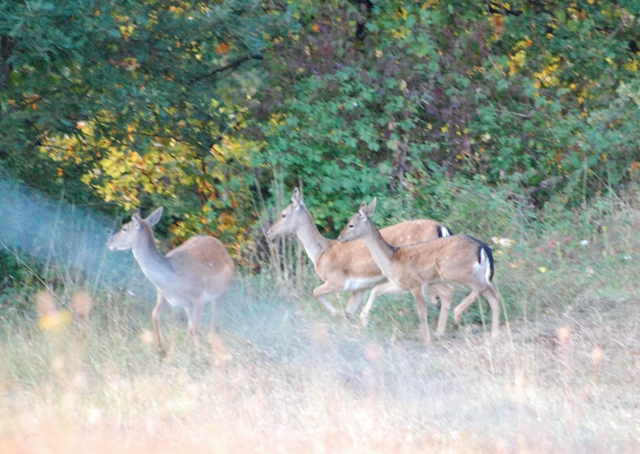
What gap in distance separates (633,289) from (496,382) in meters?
2.52

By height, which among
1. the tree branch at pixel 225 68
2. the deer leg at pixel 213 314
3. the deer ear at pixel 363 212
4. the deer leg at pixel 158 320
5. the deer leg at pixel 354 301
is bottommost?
the deer leg at pixel 354 301

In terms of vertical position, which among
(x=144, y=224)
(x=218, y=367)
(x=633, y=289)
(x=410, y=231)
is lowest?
(x=633, y=289)

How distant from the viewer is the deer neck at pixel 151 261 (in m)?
8.89

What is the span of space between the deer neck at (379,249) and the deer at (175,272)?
1.44 metres

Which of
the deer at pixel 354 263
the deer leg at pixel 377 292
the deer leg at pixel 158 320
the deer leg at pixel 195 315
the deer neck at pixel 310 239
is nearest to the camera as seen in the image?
the deer leg at pixel 158 320

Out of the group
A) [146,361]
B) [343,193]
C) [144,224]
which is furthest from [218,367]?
[343,193]

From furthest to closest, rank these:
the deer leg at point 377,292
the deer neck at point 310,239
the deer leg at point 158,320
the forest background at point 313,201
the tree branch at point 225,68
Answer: the tree branch at point 225,68 < the deer neck at point 310,239 < the deer leg at point 377,292 < the deer leg at point 158,320 < the forest background at point 313,201

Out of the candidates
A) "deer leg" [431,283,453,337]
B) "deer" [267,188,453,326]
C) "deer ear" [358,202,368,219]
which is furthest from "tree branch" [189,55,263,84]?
"deer leg" [431,283,453,337]

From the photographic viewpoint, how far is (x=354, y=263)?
34.6 feet

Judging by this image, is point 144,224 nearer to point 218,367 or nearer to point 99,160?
point 218,367

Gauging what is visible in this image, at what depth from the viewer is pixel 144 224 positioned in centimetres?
921

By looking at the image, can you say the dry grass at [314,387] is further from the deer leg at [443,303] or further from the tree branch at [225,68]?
the tree branch at [225,68]

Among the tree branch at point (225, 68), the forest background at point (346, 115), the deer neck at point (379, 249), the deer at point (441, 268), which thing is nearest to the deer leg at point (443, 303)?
the deer at point (441, 268)

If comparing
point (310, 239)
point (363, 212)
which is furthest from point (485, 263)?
point (310, 239)
